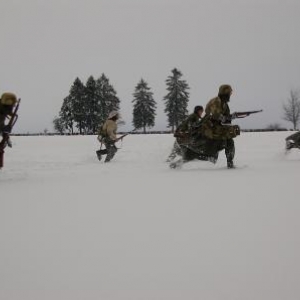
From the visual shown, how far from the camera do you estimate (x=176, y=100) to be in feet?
189

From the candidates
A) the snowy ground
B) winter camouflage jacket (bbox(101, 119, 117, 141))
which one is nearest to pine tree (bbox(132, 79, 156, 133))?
winter camouflage jacket (bbox(101, 119, 117, 141))

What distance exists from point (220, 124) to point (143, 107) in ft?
165

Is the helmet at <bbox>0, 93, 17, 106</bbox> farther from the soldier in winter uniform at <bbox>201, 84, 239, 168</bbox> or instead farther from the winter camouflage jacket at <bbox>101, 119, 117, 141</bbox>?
the winter camouflage jacket at <bbox>101, 119, 117, 141</bbox>

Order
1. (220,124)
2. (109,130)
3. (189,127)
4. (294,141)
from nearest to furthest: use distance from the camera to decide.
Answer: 1. (220,124)
2. (189,127)
3. (294,141)
4. (109,130)

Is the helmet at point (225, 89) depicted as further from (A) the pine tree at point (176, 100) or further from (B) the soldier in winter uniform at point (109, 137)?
(A) the pine tree at point (176, 100)

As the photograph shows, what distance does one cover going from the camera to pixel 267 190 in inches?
172

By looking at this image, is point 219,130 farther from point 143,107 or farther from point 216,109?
point 143,107

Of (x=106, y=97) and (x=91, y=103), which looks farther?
(x=106, y=97)

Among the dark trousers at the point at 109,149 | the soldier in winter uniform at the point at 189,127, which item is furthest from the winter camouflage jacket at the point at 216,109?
the dark trousers at the point at 109,149

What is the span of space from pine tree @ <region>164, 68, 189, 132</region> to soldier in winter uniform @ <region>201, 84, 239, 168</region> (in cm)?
4835

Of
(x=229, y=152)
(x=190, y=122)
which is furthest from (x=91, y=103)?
(x=229, y=152)

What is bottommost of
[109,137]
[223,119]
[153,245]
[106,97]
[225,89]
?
[153,245]

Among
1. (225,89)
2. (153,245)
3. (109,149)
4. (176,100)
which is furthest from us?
(176,100)

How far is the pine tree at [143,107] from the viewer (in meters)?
58.5
